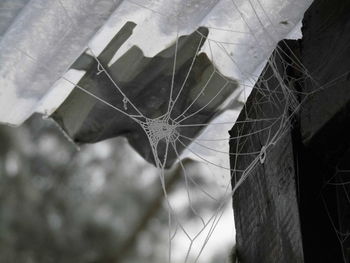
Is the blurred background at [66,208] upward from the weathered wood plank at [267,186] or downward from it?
upward

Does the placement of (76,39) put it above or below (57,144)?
below

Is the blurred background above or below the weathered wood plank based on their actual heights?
above

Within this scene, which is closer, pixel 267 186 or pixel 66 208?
pixel 267 186

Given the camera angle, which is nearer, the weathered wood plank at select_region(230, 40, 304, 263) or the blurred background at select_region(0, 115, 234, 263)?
the weathered wood plank at select_region(230, 40, 304, 263)

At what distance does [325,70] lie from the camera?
108 cm

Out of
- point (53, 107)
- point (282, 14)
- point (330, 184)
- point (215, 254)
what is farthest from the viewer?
point (215, 254)

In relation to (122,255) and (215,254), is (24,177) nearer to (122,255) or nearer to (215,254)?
(122,255)

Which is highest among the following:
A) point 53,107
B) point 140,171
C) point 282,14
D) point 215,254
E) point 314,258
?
point 140,171

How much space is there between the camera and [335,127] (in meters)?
1.03

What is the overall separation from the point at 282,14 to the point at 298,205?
392 mm

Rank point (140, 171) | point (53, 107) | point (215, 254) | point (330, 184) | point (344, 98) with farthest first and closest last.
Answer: point (140, 171) < point (215, 254) < point (53, 107) < point (330, 184) < point (344, 98)

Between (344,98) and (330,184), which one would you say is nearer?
(344,98)

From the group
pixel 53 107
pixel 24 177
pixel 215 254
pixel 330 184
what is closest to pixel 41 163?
pixel 24 177

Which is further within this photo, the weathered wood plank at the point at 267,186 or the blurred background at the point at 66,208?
the blurred background at the point at 66,208
